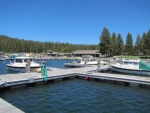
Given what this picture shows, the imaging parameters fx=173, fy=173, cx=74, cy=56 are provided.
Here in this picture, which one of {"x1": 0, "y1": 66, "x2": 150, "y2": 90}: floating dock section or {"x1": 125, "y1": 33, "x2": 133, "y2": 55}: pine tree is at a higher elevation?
{"x1": 125, "y1": 33, "x2": 133, "y2": 55}: pine tree

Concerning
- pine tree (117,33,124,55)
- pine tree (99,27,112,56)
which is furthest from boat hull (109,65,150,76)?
pine tree (117,33,124,55)

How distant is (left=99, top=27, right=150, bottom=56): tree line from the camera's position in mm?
71938

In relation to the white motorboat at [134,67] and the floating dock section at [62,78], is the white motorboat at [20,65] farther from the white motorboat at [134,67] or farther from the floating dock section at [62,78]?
the white motorboat at [134,67]

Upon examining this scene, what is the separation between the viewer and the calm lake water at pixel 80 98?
11.2 metres

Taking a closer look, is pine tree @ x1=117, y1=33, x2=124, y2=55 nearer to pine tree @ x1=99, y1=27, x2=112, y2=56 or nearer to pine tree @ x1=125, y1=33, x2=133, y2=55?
pine tree @ x1=125, y1=33, x2=133, y2=55

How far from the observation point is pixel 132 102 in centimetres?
1261

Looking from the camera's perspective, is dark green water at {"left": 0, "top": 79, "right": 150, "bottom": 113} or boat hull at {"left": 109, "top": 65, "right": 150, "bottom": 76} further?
boat hull at {"left": 109, "top": 65, "right": 150, "bottom": 76}

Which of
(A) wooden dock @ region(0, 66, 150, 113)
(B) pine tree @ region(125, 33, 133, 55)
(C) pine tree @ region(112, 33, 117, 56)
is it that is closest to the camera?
(A) wooden dock @ region(0, 66, 150, 113)

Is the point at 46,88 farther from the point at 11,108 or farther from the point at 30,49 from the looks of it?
the point at 30,49

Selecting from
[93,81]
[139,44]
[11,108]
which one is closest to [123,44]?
[139,44]

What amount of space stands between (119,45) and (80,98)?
220 ft

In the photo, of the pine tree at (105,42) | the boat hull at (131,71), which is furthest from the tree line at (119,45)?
the boat hull at (131,71)

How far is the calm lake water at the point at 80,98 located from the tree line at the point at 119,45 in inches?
2183

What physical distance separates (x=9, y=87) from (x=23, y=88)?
1274 millimetres
